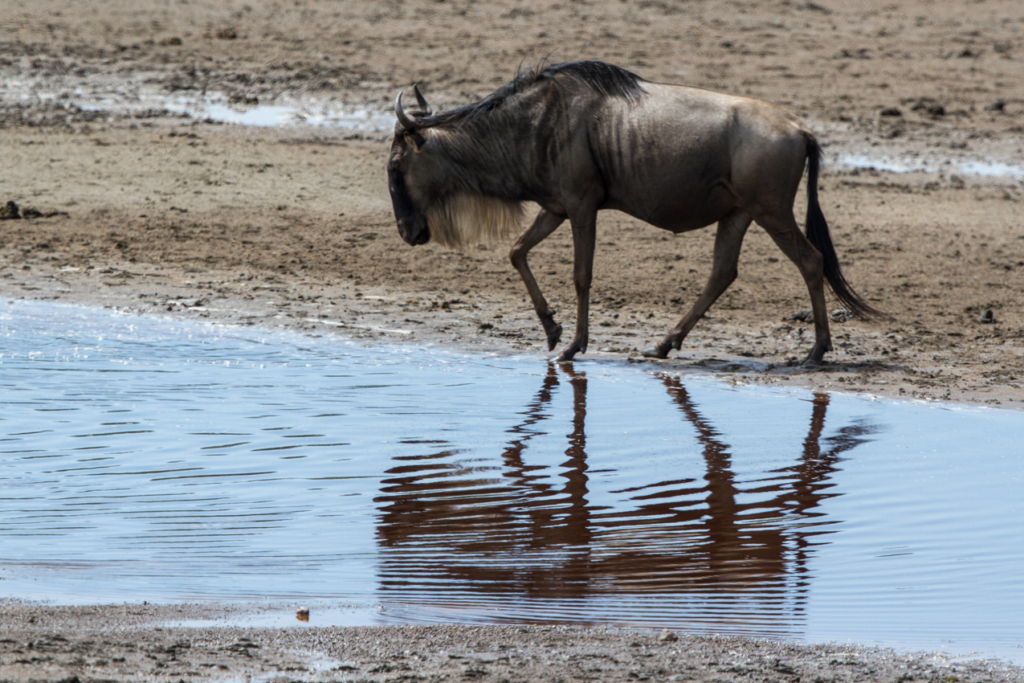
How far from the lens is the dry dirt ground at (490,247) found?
8742mm

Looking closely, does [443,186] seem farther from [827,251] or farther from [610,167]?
[827,251]

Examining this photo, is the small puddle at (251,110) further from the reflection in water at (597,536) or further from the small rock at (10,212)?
the reflection in water at (597,536)

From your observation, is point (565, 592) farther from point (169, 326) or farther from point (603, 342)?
point (169, 326)

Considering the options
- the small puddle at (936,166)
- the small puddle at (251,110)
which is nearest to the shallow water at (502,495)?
the small puddle at (936,166)

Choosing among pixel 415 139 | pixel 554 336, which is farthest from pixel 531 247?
pixel 415 139

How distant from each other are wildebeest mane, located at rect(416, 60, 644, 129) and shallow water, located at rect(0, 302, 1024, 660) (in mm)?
1538

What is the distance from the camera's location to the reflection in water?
4.18 metres

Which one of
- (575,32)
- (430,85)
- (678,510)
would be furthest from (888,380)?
(575,32)

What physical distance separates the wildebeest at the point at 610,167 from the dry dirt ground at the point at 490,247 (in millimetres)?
662

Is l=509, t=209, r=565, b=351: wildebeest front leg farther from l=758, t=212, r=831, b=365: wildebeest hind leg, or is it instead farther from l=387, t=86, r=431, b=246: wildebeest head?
l=758, t=212, r=831, b=365: wildebeest hind leg

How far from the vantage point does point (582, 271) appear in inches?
321

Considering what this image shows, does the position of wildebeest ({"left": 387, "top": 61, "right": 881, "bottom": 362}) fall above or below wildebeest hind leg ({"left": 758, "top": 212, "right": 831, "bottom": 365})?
above

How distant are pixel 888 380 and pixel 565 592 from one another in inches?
157

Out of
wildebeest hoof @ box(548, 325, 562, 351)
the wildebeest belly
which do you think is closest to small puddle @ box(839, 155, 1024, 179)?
the wildebeest belly
